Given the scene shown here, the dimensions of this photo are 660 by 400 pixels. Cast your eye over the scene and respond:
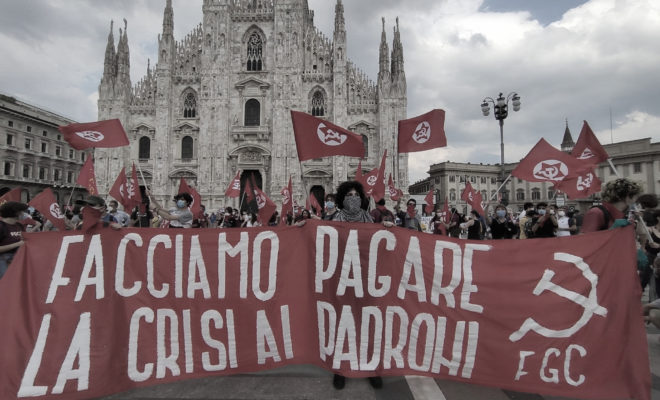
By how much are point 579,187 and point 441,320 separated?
18.5ft

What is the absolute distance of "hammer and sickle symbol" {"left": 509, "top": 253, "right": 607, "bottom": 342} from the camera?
9.83 ft

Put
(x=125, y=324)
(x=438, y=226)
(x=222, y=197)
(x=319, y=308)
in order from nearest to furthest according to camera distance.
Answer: (x=125, y=324) → (x=319, y=308) → (x=438, y=226) → (x=222, y=197)

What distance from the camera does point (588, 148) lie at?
5.51 m

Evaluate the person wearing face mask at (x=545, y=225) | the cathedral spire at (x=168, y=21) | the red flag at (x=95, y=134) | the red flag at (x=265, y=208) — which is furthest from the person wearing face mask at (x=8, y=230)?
the cathedral spire at (x=168, y=21)

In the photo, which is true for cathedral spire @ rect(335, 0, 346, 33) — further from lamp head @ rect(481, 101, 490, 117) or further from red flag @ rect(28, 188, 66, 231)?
red flag @ rect(28, 188, 66, 231)

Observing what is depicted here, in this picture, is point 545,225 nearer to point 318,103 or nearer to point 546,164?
point 546,164

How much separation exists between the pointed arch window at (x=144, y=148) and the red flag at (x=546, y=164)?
96.4 feet

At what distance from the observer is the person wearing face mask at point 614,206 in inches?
156

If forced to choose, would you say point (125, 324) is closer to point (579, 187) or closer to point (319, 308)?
point (319, 308)

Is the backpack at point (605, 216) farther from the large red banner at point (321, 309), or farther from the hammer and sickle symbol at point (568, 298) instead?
the hammer and sickle symbol at point (568, 298)

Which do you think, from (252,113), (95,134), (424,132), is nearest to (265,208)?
(95,134)

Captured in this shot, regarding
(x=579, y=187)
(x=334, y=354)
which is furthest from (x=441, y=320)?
(x=579, y=187)

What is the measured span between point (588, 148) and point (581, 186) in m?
1.84

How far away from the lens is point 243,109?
2877cm
